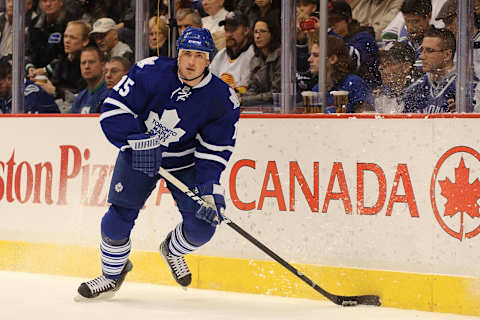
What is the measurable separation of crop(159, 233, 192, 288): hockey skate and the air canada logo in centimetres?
106

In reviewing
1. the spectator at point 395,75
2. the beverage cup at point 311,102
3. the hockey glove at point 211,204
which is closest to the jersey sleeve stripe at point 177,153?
the hockey glove at point 211,204

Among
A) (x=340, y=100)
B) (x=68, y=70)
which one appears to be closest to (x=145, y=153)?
(x=340, y=100)

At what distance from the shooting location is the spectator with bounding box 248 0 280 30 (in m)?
4.12

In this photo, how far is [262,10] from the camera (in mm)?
4281

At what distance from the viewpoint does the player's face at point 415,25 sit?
389cm

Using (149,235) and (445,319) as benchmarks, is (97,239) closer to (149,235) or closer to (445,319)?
(149,235)

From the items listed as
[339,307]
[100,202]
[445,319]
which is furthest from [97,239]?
[445,319]

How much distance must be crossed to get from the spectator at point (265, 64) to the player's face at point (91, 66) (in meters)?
1.17

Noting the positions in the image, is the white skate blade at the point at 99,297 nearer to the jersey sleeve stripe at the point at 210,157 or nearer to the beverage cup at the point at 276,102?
the jersey sleeve stripe at the point at 210,157

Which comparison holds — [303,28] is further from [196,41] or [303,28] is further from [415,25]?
[196,41]

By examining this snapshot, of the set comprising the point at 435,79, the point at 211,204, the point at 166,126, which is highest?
the point at 435,79

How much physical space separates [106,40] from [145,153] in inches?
84.1

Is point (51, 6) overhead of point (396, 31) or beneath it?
overhead

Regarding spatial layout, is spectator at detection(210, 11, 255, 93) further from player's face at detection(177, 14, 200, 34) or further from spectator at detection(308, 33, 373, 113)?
spectator at detection(308, 33, 373, 113)
